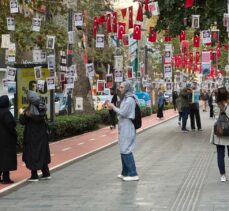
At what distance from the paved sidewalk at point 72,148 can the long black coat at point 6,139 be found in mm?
362

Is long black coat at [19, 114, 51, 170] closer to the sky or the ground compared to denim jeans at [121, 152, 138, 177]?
closer to the sky

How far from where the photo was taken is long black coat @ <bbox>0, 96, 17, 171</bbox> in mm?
10547

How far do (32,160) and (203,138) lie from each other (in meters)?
10.1

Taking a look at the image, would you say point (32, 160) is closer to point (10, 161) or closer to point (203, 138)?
point (10, 161)

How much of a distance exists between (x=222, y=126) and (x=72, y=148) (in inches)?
294

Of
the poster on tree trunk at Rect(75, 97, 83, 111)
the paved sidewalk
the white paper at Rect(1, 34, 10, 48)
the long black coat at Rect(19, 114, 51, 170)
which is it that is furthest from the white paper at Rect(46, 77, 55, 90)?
the long black coat at Rect(19, 114, 51, 170)

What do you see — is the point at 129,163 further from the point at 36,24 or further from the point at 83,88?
the point at 83,88

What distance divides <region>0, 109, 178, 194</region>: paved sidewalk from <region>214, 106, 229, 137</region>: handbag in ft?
11.6

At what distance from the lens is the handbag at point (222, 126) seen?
10188mm

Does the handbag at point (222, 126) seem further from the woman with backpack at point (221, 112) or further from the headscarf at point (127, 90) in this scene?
the headscarf at point (127, 90)

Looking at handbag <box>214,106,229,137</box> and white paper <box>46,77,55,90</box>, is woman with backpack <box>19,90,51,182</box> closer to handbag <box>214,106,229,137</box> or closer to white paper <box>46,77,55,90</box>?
handbag <box>214,106,229,137</box>

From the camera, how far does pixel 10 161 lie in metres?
10.6

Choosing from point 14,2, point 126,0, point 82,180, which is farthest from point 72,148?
point 126,0

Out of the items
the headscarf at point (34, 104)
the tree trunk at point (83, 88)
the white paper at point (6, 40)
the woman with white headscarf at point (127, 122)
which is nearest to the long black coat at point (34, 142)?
the headscarf at point (34, 104)
